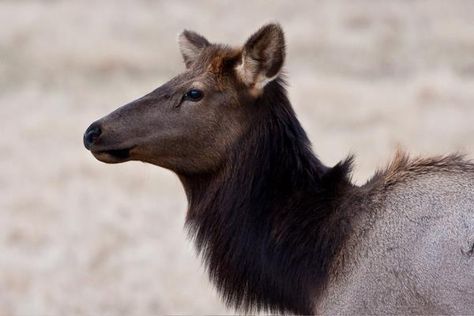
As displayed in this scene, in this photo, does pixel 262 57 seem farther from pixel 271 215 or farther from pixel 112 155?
pixel 112 155

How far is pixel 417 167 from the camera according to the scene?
664cm

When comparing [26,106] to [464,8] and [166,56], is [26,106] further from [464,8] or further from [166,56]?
[464,8]

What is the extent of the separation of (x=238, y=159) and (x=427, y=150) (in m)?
9.71

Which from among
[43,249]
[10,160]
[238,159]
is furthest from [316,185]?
[10,160]

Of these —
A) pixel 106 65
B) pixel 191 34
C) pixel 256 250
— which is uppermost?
pixel 106 65

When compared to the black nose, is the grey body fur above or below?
below

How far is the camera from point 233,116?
688cm

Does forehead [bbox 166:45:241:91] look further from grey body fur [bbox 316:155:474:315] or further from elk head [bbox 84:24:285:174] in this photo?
grey body fur [bbox 316:155:474:315]

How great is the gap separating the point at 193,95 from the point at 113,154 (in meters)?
0.61

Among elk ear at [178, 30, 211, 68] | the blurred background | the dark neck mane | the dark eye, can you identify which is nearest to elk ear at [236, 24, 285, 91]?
the dark neck mane

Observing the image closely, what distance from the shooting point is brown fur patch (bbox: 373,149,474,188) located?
21.4ft

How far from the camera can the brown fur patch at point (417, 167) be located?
6535 mm

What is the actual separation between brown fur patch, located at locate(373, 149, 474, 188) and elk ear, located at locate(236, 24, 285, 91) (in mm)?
896

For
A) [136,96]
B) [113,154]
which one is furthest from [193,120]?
[136,96]
